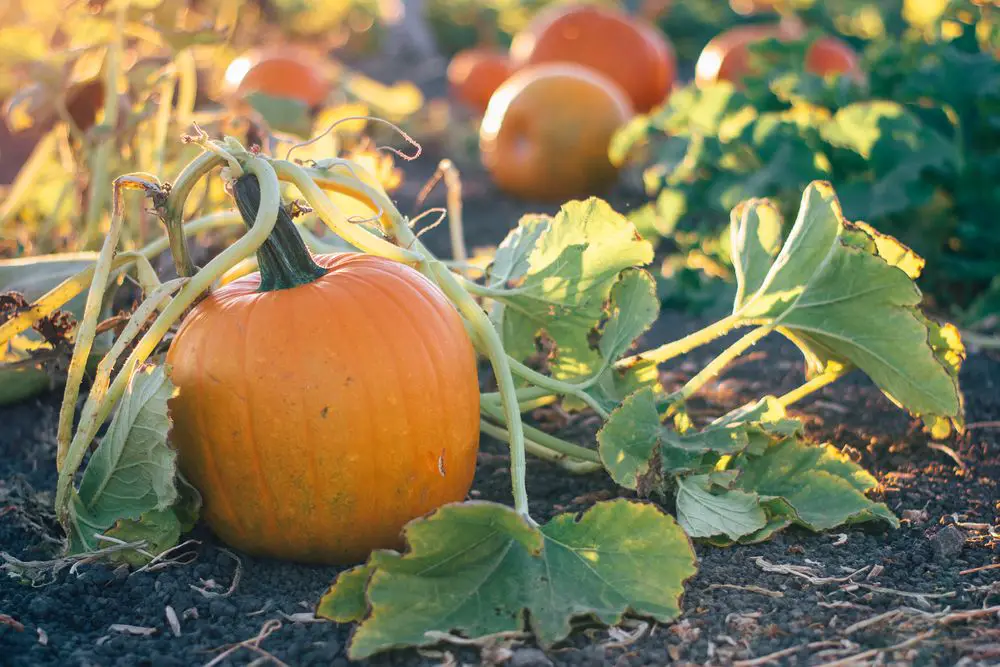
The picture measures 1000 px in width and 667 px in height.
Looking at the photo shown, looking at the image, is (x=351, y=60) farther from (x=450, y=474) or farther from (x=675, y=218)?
(x=450, y=474)

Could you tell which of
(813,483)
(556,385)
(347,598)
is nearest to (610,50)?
(556,385)

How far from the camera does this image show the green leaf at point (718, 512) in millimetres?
2162

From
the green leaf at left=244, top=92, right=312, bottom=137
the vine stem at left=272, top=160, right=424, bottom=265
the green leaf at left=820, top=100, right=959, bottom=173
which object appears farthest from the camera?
the green leaf at left=244, top=92, right=312, bottom=137

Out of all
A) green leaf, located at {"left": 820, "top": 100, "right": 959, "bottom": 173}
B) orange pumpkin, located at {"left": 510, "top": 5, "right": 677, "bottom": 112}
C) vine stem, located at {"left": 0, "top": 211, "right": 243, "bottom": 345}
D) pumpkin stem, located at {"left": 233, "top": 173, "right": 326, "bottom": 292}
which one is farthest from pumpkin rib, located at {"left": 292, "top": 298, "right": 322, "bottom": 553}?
orange pumpkin, located at {"left": 510, "top": 5, "right": 677, "bottom": 112}

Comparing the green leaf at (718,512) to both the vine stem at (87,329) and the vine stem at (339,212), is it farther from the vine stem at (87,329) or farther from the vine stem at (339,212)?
the vine stem at (87,329)

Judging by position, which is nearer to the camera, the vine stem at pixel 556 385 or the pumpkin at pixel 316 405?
the pumpkin at pixel 316 405

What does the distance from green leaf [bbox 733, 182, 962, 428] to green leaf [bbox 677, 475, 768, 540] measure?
42 centimetres

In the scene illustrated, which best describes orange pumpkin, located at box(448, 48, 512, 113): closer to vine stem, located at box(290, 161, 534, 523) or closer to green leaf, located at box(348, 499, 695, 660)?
vine stem, located at box(290, 161, 534, 523)

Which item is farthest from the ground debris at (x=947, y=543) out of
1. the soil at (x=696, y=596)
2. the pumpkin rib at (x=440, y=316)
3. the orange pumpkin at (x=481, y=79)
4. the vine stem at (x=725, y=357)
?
the orange pumpkin at (x=481, y=79)

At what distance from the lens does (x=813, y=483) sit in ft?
7.52

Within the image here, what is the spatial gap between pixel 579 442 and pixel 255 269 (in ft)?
3.01

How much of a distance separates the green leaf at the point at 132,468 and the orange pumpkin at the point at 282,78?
426cm

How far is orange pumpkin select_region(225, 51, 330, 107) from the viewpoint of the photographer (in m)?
6.27

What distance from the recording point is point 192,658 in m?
1.88
